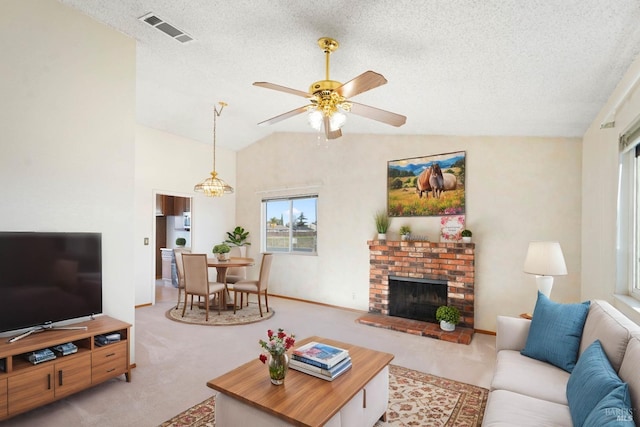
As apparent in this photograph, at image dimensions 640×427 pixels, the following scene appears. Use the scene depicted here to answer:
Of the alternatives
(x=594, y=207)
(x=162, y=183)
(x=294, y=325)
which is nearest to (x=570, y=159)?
(x=594, y=207)

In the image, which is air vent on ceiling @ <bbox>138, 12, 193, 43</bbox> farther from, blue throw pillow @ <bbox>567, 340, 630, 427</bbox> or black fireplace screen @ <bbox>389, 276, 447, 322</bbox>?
black fireplace screen @ <bbox>389, 276, 447, 322</bbox>

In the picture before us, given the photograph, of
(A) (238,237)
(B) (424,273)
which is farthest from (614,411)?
(A) (238,237)

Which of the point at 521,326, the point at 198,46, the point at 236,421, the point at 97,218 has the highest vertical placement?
the point at 198,46

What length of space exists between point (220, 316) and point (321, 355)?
10.6 ft

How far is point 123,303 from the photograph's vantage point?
10.6 ft

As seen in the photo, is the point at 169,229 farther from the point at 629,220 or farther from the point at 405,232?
the point at 629,220

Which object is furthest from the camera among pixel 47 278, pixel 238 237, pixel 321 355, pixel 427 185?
pixel 238 237

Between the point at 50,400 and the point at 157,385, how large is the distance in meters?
0.73

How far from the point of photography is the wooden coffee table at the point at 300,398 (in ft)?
5.76

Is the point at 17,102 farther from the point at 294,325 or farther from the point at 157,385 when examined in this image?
the point at 294,325

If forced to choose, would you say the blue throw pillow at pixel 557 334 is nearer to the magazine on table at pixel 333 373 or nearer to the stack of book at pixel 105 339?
the magazine on table at pixel 333 373

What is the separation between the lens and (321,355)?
2248 mm

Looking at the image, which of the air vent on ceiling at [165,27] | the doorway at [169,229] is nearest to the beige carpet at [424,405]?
the air vent on ceiling at [165,27]

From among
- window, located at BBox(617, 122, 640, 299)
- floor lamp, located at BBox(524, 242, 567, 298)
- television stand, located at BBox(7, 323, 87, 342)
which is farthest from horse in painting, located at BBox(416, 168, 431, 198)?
television stand, located at BBox(7, 323, 87, 342)
